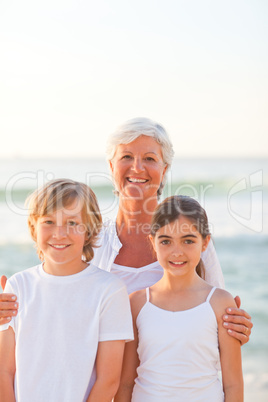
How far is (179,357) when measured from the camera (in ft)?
8.09

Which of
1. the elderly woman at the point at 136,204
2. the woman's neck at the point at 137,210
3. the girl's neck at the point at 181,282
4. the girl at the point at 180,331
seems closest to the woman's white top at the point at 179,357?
the girl at the point at 180,331

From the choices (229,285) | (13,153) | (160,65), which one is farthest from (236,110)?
(229,285)

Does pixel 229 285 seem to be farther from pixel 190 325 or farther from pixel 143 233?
pixel 190 325

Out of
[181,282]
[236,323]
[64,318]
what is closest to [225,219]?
[181,282]

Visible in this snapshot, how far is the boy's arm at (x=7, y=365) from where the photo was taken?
7.93 feet

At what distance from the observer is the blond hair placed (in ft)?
8.25

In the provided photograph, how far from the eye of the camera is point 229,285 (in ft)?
31.5

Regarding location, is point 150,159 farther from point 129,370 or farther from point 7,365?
point 7,365

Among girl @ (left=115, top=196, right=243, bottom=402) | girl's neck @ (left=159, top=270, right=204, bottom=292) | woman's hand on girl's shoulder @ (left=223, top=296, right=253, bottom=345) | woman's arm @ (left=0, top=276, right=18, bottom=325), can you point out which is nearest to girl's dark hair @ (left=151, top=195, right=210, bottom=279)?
girl @ (left=115, top=196, right=243, bottom=402)

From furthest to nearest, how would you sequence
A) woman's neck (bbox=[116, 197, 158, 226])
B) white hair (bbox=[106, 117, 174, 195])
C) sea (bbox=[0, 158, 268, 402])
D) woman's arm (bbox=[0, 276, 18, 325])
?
sea (bbox=[0, 158, 268, 402]) < woman's neck (bbox=[116, 197, 158, 226]) < white hair (bbox=[106, 117, 174, 195]) < woman's arm (bbox=[0, 276, 18, 325])

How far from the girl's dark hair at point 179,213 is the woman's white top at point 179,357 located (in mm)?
392

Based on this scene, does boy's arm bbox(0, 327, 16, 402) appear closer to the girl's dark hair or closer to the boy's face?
the boy's face

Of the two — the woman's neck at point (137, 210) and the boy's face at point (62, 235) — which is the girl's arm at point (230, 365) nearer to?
the boy's face at point (62, 235)

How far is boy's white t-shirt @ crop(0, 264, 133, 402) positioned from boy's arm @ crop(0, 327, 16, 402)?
30mm
